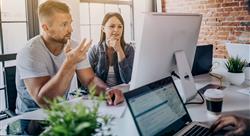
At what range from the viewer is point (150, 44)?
4.16ft

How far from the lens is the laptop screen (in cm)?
98

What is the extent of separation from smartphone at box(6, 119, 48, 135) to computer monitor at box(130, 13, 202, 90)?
449mm

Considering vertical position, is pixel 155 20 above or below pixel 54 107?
above

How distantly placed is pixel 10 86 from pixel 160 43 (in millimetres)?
1162

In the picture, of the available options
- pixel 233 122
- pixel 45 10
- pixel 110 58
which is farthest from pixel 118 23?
pixel 233 122

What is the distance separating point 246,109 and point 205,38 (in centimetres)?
312

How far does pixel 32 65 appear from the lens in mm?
1715

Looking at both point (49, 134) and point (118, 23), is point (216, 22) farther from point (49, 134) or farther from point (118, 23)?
point (49, 134)

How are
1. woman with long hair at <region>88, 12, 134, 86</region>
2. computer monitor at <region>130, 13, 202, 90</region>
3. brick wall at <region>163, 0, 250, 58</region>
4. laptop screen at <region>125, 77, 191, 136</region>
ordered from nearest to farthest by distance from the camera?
laptop screen at <region>125, 77, 191, 136</region>, computer monitor at <region>130, 13, 202, 90</region>, woman with long hair at <region>88, 12, 134, 86</region>, brick wall at <region>163, 0, 250, 58</region>

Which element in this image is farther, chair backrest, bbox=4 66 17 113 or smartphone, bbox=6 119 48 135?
chair backrest, bbox=4 66 17 113

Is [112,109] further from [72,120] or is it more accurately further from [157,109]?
[72,120]

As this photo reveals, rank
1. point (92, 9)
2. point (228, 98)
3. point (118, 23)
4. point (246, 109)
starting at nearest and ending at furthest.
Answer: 1. point (246, 109)
2. point (228, 98)
3. point (118, 23)
4. point (92, 9)

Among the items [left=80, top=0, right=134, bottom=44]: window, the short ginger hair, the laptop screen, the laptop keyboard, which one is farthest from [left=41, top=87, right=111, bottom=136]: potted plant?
[left=80, top=0, right=134, bottom=44]: window

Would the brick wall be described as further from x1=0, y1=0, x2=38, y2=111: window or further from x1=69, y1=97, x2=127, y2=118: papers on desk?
x1=69, y1=97, x2=127, y2=118: papers on desk
